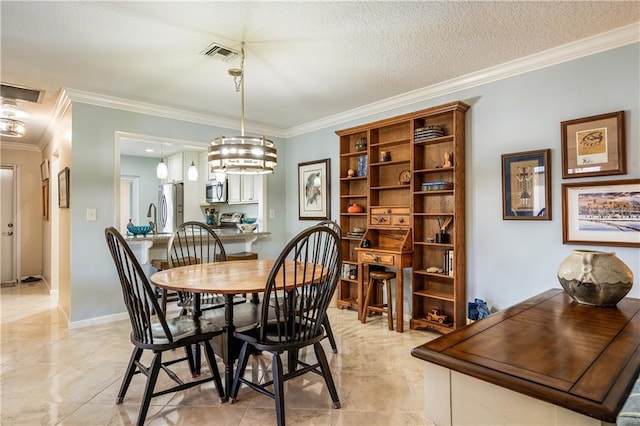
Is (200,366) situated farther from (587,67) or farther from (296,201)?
(587,67)

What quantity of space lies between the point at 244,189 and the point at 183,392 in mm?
3596

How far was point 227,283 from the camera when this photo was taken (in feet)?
6.98

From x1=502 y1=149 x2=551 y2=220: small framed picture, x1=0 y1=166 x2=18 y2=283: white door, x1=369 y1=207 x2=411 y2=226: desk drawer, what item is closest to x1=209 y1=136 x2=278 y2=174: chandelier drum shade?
x1=369 y1=207 x2=411 y2=226: desk drawer

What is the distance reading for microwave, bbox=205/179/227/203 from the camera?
5.86 meters

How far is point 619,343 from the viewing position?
959mm

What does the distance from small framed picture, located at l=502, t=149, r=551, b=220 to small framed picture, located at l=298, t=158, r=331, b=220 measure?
7.03 ft

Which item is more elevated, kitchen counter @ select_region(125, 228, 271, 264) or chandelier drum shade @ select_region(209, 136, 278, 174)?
chandelier drum shade @ select_region(209, 136, 278, 174)

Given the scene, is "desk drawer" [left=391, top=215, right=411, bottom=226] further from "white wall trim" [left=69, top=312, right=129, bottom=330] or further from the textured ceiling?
"white wall trim" [left=69, top=312, right=129, bottom=330]

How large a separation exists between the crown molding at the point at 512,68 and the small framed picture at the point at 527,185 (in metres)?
0.70

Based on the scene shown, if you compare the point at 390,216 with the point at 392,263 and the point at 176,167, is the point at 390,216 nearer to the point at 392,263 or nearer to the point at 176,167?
the point at 392,263

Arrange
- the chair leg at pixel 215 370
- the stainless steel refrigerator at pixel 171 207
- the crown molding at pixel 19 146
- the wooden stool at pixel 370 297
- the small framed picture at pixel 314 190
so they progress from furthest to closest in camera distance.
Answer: the stainless steel refrigerator at pixel 171 207, the crown molding at pixel 19 146, the small framed picture at pixel 314 190, the wooden stool at pixel 370 297, the chair leg at pixel 215 370

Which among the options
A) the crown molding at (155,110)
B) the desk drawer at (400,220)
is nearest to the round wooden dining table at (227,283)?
the desk drawer at (400,220)

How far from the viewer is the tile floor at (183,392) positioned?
2002mm

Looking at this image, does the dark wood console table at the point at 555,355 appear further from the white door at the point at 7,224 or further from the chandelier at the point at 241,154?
the white door at the point at 7,224
